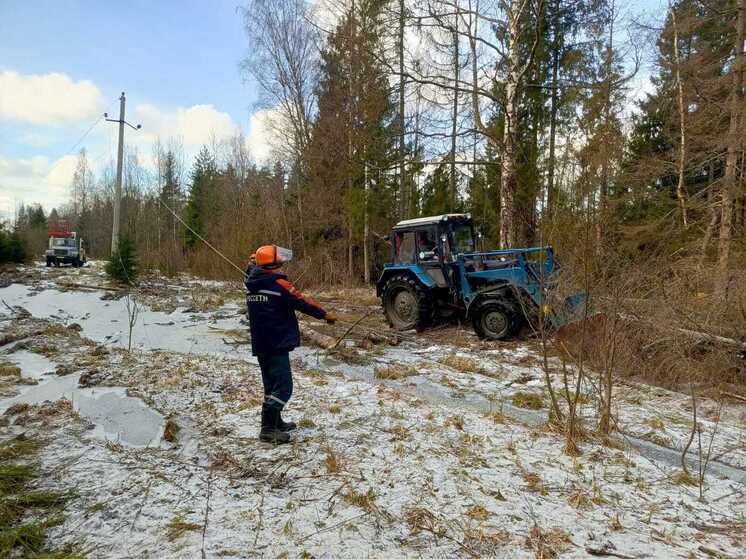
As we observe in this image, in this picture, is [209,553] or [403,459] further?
[403,459]

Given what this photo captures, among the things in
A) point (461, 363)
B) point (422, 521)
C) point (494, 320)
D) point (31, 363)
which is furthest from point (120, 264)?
point (422, 521)

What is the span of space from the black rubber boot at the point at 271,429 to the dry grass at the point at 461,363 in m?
3.46

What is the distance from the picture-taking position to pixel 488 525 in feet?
8.61

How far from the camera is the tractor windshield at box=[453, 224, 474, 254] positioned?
915 centimetres

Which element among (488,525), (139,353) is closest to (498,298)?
(488,525)

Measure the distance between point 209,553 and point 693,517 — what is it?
9.91 ft

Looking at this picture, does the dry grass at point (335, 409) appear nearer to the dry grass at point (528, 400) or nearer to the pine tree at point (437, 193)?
the dry grass at point (528, 400)

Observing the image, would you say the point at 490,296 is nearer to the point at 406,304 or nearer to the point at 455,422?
the point at 406,304

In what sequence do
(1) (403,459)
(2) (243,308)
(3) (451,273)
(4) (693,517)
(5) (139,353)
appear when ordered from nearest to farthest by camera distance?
1. (4) (693,517)
2. (1) (403,459)
3. (5) (139,353)
4. (3) (451,273)
5. (2) (243,308)

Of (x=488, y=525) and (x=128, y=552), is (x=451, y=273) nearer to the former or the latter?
(x=488, y=525)

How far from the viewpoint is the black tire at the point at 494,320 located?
8008mm

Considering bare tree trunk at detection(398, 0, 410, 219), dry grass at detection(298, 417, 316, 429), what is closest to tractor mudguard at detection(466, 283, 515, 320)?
bare tree trunk at detection(398, 0, 410, 219)

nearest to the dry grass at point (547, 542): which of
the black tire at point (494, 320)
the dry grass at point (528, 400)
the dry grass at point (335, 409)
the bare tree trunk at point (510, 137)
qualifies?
the dry grass at point (335, 409)

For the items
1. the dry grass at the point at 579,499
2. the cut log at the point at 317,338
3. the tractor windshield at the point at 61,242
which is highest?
the tractor windshield at the point at 61,242
